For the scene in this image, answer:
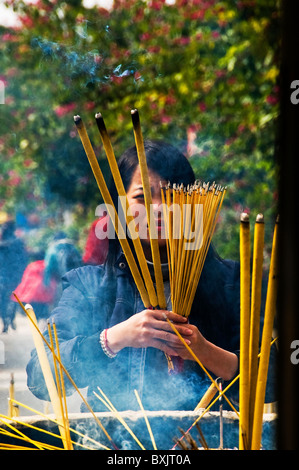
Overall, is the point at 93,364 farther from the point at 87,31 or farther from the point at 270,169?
the point at 87,31

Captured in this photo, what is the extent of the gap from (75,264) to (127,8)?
2.67 ft

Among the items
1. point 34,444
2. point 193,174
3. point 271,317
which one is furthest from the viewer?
point 193,174

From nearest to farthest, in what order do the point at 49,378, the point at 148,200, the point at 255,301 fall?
the point at 255,301, the point at 49,378, the point at 148,200

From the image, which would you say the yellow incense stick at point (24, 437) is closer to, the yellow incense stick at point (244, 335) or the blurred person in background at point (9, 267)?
the blurred person in background at point (9, 267)

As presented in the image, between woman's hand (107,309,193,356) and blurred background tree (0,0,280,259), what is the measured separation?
281 mm

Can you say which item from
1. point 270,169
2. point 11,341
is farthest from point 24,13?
point 11,341

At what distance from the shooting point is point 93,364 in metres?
1.84

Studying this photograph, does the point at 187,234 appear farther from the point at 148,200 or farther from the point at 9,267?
the point at 9,267

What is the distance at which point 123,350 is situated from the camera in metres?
1.83

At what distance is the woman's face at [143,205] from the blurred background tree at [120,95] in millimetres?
106

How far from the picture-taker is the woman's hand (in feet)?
5.83

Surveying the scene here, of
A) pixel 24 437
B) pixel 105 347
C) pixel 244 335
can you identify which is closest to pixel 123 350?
pixel 105 347

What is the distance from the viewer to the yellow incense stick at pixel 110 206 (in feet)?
5.75

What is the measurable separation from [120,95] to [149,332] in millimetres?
745
